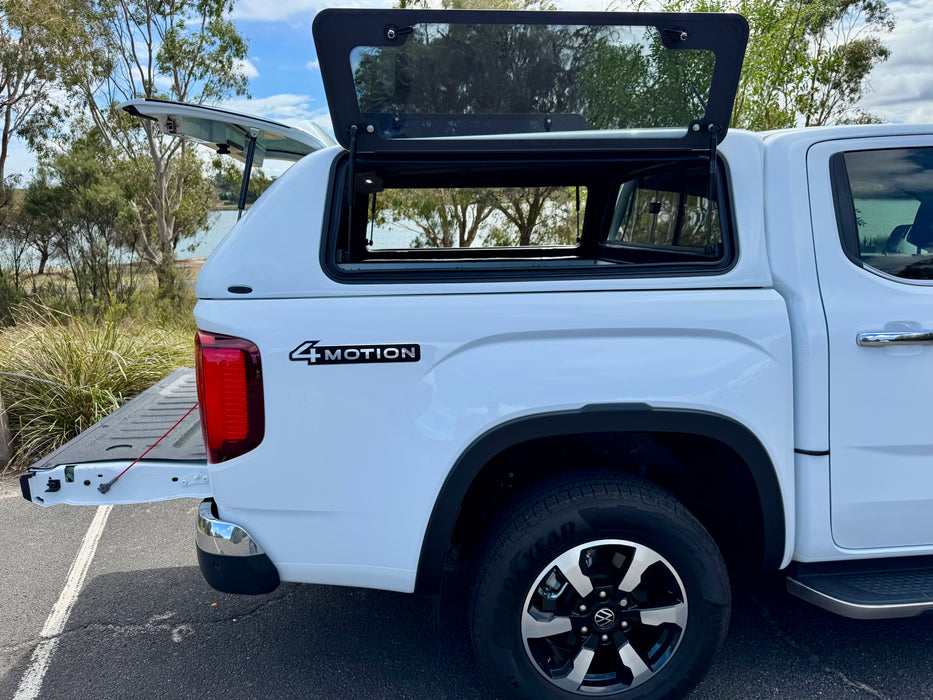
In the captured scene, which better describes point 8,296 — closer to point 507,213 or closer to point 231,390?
point 507,213

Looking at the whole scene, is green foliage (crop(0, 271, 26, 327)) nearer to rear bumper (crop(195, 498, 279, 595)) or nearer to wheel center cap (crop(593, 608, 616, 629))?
rear bumper (crop(195, 498, 279, 595))

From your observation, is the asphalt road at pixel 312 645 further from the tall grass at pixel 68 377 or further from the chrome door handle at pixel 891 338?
the tall grass at pixel 68 377

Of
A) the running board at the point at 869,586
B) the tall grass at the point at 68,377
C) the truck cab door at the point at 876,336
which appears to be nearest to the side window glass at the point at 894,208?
the truck cab door at the point at 876,336

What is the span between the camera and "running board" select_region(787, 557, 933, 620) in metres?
2.29

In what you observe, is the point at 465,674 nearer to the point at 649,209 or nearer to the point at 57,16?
the point at 649,209

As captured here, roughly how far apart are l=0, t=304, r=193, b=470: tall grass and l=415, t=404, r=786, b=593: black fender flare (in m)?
3.98

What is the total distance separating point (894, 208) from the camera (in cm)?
253

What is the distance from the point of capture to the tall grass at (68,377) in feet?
17.5

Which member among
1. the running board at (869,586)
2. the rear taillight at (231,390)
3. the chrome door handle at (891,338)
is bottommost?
the running board at (869,586)

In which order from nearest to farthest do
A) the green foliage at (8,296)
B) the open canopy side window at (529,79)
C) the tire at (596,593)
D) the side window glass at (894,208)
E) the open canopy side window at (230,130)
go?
the open canopy side window at (529,79)
the tire at (596,593)
the side window glass at (894,208)
the open canopy side window at (230,130)
the green foliage at (8,296)

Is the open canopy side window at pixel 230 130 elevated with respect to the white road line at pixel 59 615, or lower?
elevated

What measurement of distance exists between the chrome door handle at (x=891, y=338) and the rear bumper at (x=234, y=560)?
203 cm

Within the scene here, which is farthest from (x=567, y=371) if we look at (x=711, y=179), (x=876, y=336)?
(x=876, y=336)

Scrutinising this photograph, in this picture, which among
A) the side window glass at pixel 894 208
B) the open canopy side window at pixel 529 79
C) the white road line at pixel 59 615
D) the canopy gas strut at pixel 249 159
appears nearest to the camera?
the open canopy side window at pixel 529 79
